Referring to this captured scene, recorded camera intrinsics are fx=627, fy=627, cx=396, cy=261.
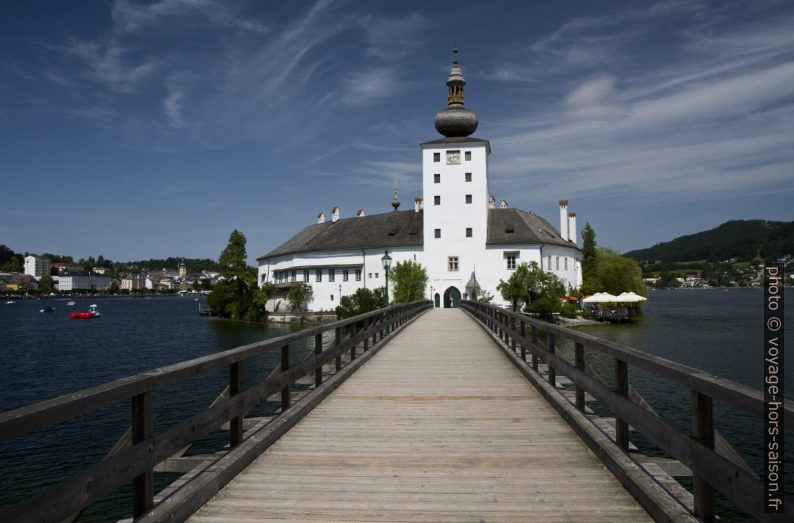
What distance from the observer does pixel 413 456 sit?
18.9 ft

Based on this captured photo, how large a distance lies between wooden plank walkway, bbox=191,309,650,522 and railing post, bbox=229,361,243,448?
0.28 meters

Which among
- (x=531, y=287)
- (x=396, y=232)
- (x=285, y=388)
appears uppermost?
(x=396, y=232)

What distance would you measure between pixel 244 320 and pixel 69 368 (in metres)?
41.3

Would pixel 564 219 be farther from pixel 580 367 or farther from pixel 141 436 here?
pixel 141 436

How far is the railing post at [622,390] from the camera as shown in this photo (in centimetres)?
520

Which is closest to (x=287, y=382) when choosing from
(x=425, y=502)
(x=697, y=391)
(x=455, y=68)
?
(x=425, y=502)

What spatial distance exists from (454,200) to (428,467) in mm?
52843

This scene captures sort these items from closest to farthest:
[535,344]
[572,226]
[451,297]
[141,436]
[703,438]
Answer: [703,438] → [141,436] → [535,344] → [451,297] → [572,226]

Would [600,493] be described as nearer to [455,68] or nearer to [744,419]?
[744,419]

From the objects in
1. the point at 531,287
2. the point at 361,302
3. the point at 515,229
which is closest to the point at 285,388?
the point at 361,302

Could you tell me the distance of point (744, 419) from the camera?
16.5 m

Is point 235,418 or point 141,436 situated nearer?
point 141,436

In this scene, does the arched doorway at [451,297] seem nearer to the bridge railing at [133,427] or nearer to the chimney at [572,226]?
the chimney at [572,226]

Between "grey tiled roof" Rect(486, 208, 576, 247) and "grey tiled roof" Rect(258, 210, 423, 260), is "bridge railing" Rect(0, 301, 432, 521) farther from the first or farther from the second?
"grey tiled roof" Rect(258, 210, 423, 260)
